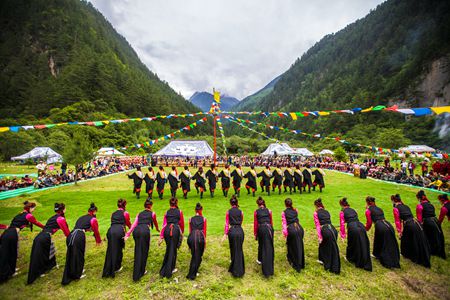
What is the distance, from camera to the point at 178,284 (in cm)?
472

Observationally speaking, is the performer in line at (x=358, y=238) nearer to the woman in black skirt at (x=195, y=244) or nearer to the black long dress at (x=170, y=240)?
the woman in black skirt at (x=195, y=244)

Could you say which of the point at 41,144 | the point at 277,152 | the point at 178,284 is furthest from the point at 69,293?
the point at 41,144

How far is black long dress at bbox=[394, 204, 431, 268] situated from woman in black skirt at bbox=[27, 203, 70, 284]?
25.8 feet

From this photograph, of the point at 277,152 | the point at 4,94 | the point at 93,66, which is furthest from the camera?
the point at 93,66

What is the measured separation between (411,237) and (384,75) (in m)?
95.6

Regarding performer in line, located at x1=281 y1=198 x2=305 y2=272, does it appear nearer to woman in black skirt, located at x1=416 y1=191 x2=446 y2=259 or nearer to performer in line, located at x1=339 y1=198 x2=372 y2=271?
performer in line, located at x1=339 y1=198 x2=372 y2=271

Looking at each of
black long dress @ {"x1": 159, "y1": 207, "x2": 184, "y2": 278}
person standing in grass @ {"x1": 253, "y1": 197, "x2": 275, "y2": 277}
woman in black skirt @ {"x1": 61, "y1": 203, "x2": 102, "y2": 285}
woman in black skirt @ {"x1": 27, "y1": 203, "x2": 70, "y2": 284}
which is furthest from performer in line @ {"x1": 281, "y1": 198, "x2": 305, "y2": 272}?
woman in black skirt @ {"x1": 27, "y1": 203, "x2": 70, "y2": 284}

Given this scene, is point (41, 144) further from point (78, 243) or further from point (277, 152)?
point (78, 243)

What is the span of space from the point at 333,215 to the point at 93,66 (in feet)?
260

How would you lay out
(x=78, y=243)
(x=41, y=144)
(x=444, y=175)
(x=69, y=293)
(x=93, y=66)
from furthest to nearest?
(x=93, y=66)
(x=41, y=144)
(x=444, y=175)
(x=78, y=243)
(x=69, y=293)

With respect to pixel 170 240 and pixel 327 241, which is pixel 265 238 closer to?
pixel 327 241

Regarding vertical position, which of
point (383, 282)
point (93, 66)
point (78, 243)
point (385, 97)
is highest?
point (93, 66)

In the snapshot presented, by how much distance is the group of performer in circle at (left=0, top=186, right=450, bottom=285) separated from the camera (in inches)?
191

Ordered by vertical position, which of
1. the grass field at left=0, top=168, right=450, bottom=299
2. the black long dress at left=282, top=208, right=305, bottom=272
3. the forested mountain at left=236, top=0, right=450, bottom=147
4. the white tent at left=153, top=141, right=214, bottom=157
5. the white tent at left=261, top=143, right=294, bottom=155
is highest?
the forested mountain at left=236, top=0, right=450, bottom=147
